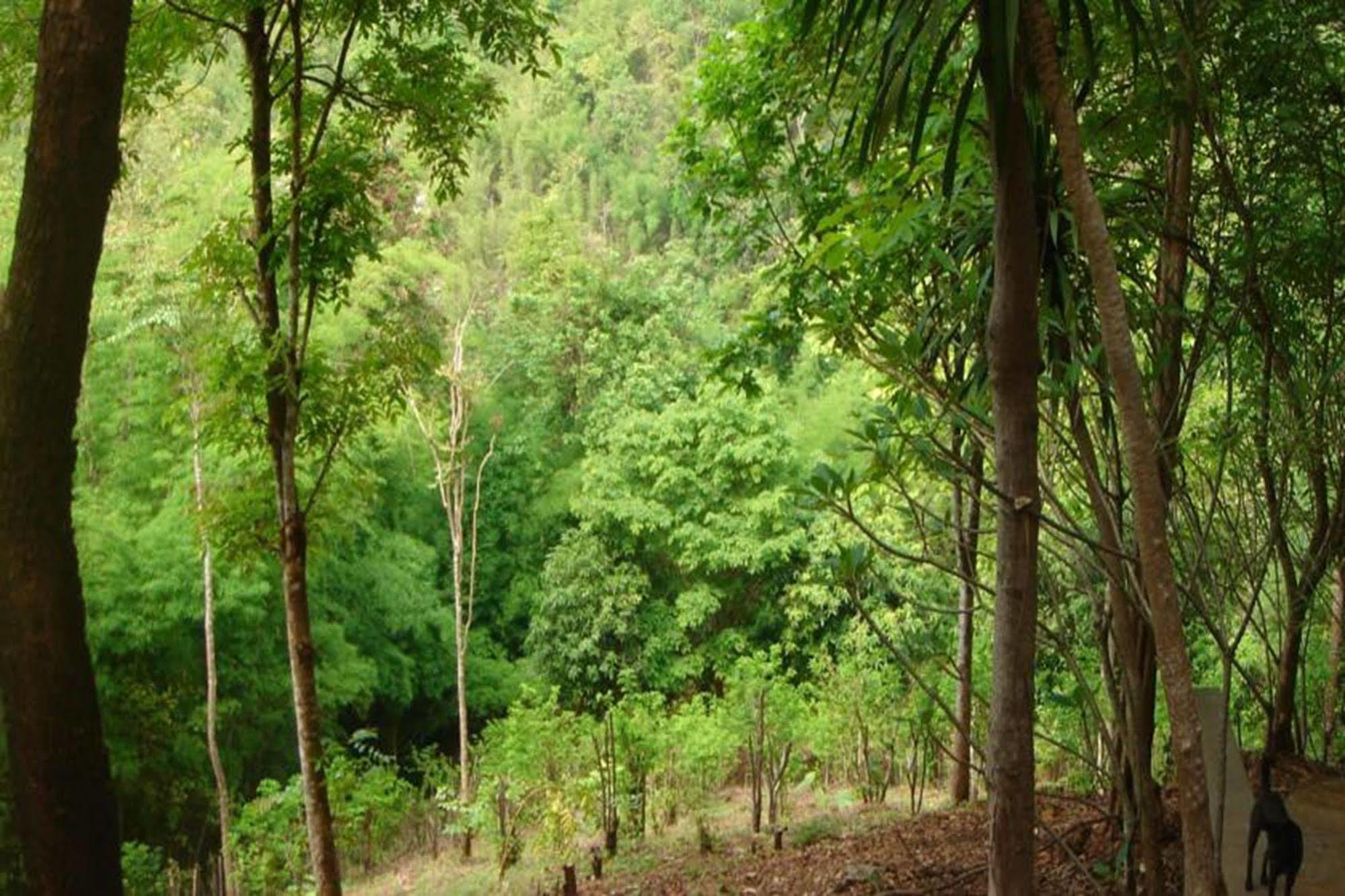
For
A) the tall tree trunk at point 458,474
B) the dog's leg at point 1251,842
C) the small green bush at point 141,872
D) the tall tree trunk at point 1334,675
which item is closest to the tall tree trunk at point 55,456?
the dog's leg at point 1251,842

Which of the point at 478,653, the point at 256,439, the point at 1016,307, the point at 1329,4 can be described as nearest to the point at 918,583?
the point at 478,653

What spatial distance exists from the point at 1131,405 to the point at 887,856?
3.70 metres

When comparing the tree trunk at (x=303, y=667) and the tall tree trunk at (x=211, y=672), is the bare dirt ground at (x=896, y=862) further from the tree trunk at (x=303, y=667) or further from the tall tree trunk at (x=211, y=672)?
the tall tree trunk at (x=211, y=672)

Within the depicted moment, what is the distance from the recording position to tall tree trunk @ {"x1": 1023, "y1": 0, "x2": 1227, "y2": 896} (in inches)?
108

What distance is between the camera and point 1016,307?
2910 millimetres

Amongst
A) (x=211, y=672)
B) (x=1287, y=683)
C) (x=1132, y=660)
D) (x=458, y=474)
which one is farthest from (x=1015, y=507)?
(x=458, y=474)

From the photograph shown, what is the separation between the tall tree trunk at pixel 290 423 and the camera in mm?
5852

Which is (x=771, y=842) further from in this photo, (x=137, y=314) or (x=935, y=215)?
(x=137, y=314)

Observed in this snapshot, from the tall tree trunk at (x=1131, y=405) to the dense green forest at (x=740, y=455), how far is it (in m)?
0.01

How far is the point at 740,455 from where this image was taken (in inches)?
673

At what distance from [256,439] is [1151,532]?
467 centimetres

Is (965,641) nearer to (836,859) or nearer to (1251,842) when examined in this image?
(836,859)

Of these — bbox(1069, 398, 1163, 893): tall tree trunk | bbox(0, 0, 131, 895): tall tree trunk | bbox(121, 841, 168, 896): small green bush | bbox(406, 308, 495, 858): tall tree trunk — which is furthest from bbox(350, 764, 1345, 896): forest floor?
bbox(406, 308, 495, 858): tall tree trunk

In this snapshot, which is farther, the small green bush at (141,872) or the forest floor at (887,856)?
the small green bush at (141,872)
